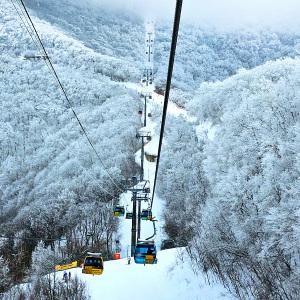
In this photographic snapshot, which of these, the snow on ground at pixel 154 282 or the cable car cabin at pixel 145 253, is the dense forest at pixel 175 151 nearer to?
the snow on ground at pixel 154 282

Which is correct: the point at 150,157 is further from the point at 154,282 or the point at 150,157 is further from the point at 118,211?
the point at 154,282

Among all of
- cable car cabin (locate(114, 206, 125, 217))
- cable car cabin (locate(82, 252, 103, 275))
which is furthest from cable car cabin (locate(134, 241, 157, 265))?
cable car cabin (locate(114, 206, 125, 217))

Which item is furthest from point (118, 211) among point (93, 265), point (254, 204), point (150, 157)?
point (150, 157)

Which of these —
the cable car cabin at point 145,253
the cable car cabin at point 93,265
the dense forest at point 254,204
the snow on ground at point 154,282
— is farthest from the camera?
the snow on ground at point 154,282

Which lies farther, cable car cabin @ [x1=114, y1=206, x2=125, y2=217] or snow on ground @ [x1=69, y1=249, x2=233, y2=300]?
cable car cabin @ [x1=114, y1=206, x2=125, y2=217]

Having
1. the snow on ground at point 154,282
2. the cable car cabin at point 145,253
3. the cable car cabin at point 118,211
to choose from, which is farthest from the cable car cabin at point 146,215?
the cable car cabin at point 145,253

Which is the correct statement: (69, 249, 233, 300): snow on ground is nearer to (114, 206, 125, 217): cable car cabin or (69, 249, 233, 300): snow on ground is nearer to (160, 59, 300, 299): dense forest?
(160, 59, 300, 299): dense forest
